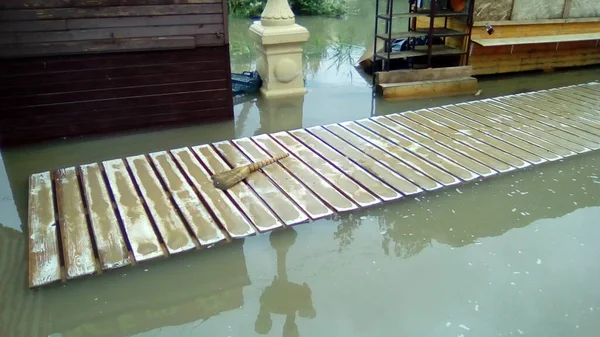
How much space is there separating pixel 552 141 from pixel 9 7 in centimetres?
432

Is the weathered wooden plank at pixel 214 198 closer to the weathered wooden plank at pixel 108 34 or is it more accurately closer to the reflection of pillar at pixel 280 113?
the reflection of pillar at pixel 280 113

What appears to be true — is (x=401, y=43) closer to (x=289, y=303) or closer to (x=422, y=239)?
(x=422, y=239)

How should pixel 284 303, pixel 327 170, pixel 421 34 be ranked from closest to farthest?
pixel 284 303 < pixel 327 170 < pixel 421 34

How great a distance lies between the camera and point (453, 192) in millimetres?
3186

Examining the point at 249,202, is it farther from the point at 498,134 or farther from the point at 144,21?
the point at 498,134

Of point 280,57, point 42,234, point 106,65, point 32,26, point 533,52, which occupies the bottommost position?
point 42,234

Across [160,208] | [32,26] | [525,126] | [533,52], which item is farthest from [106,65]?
[533,52]

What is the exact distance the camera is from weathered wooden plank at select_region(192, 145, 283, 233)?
2.74 meters

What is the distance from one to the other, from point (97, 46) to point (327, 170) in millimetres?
2104

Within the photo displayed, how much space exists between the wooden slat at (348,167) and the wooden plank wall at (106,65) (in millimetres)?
962

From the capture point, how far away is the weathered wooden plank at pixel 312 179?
2.96 m

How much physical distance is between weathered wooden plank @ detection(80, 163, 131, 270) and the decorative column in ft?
7.28

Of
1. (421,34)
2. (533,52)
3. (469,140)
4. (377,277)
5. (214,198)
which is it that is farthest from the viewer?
(533,52)

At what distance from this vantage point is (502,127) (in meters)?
4.24
